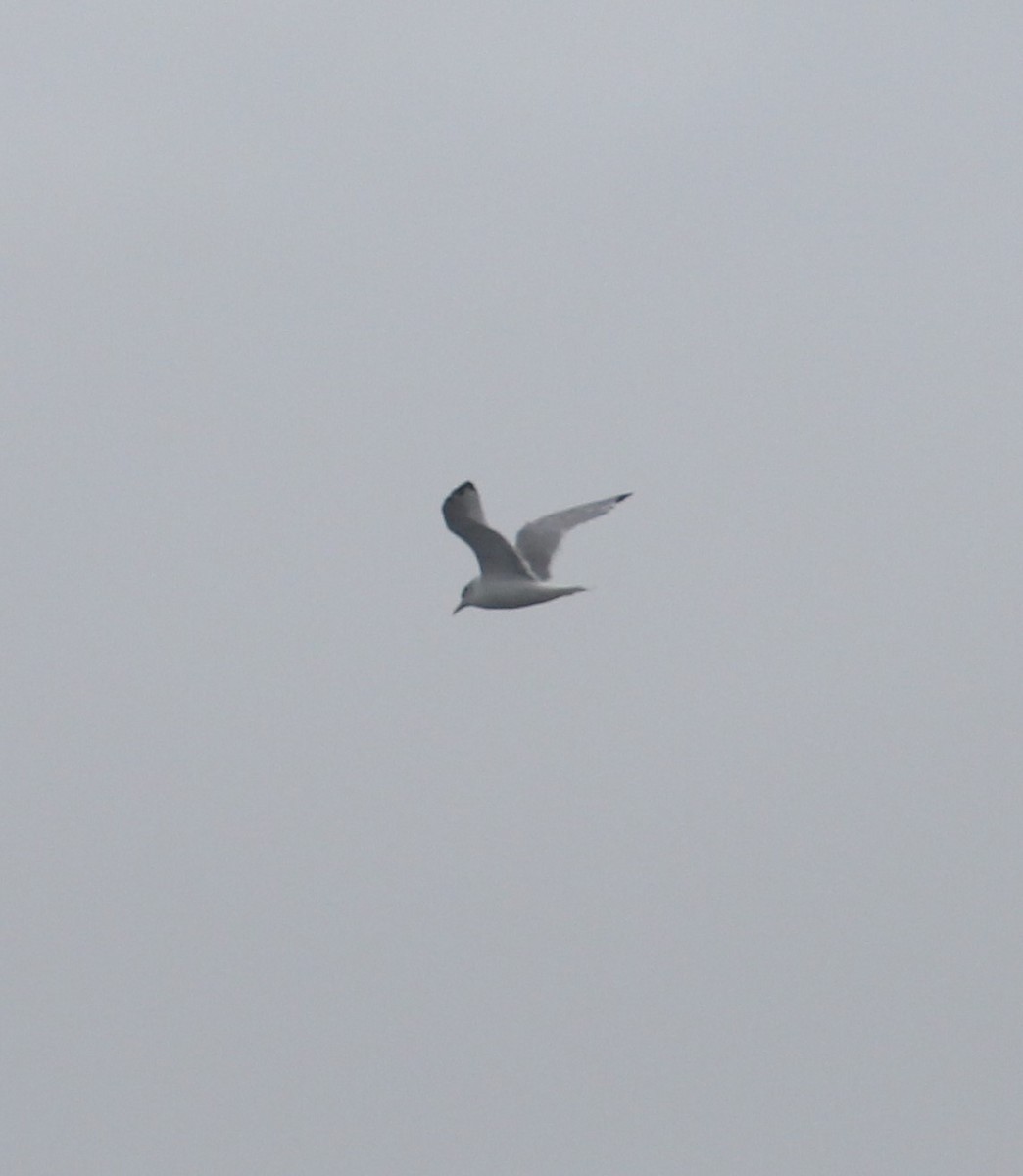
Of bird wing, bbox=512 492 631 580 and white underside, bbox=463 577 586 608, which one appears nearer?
white underside, bbox=463 577 586 608

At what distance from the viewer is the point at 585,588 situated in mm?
30469

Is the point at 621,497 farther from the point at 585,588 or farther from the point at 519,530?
the point at 585,588

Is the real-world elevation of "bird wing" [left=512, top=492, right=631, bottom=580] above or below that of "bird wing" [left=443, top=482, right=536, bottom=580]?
above

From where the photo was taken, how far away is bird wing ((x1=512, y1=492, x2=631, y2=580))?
108ft

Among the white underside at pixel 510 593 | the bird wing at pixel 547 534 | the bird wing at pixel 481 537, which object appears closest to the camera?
the bird wing at pixel 481 537

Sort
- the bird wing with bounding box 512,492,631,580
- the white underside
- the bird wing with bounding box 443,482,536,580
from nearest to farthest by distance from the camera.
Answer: the bird wing with bounding box 443,482,536,580, the white underside, the bird wing with bounding box 512,492,631,580

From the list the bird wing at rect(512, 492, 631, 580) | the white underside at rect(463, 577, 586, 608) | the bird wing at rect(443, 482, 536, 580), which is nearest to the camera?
the bird wing at rect(443, 482, 536, 580)

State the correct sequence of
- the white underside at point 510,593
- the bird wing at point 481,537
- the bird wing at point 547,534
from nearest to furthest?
the bird wing at point 481,537
the white underside at point 510,593
the bird wing at point 547,534

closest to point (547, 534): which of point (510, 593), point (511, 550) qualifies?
point (510, 593)

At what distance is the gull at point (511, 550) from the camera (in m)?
30.0

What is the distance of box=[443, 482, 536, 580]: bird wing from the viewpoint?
29.8 meters

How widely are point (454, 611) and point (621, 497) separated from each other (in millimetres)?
3126

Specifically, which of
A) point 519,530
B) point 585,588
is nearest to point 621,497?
point 519,530

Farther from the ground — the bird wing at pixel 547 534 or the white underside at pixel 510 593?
the bird wing at pixel 547 534
